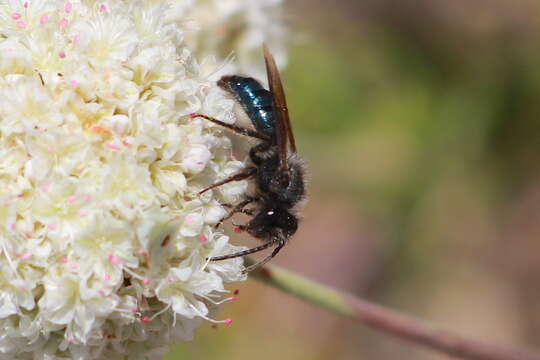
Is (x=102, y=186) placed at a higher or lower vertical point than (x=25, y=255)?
higher

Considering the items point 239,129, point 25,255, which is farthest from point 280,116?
point 25,255

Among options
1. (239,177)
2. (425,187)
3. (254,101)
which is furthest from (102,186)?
(425,187)

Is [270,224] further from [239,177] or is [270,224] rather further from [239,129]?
[239,129]

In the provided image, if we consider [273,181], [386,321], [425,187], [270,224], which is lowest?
[425,187]

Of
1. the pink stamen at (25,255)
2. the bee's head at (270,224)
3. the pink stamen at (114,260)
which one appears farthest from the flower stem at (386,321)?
the pink stamen at (25,255)

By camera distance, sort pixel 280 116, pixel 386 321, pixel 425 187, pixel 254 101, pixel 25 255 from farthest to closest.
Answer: pixel 425 187 < pixel 386 321 < pixel 254 101 < pixel 280 116 < pixel 25 255

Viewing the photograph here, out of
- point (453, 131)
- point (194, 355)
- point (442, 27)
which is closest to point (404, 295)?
point (453, 131)

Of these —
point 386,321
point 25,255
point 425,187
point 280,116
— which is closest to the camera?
point 25,255

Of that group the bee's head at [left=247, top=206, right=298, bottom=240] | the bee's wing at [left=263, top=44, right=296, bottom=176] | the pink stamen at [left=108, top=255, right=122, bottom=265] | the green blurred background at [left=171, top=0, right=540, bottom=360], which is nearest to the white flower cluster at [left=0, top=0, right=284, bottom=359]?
the pink stamen at [left=108, top=255, right=122, bottom=265]

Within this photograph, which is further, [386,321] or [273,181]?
[386,321]
